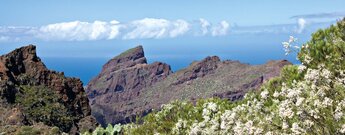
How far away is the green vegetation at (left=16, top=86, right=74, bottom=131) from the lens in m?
73.1

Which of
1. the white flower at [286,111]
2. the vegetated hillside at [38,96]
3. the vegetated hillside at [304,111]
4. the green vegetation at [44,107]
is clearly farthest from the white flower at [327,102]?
the green vegetation at [44,107]

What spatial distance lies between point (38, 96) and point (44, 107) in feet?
11.4

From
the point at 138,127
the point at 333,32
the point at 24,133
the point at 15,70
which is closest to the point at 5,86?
the point at 15,70

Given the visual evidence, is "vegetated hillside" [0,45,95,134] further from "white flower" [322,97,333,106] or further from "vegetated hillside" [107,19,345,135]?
"white flower" [322,97,333,106]

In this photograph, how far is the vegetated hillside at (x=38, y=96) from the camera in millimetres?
69250

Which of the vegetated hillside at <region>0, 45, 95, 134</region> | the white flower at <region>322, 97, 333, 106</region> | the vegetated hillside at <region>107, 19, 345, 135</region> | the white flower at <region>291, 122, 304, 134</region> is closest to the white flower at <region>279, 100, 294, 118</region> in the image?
the vegetated hillside at <region>107, 19, 345, 135</region>

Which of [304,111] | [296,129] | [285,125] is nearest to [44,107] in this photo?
[285,125]

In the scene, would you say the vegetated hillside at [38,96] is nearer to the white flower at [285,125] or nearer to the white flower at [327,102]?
the white flower at [285,125]

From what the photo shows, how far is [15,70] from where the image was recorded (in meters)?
92.1

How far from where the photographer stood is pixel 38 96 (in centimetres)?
7906

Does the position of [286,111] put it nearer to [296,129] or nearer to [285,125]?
[296,129]

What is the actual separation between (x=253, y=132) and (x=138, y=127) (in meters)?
12.1

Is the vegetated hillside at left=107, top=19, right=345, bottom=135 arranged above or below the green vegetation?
above

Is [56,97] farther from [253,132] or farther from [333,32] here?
[253,132]
